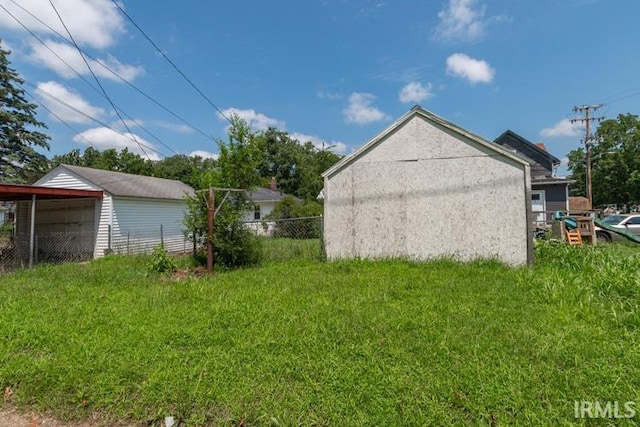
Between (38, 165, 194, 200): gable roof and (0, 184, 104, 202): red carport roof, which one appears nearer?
(0, 184, 104, 202): red carport roof

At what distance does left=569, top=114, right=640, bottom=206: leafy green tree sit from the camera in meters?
34.1

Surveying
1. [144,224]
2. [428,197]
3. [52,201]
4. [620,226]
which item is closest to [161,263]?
[428,197]

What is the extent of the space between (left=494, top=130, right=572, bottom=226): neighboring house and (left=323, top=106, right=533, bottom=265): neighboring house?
12.1m

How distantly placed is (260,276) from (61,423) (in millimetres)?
4516

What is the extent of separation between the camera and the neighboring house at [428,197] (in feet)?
24.6

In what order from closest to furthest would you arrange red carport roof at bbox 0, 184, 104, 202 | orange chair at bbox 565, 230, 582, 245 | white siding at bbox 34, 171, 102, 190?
red carport roof at bbox 0, 184, 104, 202 < orange chair at bbox 565, 230, 582, 245 < white siding at bbox 34, 171, 102, 190

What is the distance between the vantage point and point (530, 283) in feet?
19.0

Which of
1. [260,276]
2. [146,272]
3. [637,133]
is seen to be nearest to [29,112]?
[146,272]

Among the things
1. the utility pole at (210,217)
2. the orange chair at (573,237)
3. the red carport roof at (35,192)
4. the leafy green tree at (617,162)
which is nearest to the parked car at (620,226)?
the orange chair at (573,237)

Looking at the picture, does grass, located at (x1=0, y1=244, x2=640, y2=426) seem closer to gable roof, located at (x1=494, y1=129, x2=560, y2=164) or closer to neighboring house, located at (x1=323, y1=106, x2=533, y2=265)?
neighboring house, located at (x1=323, y1=106, x2=533, y2=265)

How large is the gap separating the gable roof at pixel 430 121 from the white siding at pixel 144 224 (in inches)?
273

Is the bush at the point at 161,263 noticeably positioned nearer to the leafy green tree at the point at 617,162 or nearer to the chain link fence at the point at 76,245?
the chain link fence at the point at 76,245

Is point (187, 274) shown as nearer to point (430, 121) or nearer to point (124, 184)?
point (430, 121)

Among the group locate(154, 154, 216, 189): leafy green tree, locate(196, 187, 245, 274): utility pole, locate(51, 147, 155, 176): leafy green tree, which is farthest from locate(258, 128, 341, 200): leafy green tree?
locate(196, 187, 245, 274): utility pole
